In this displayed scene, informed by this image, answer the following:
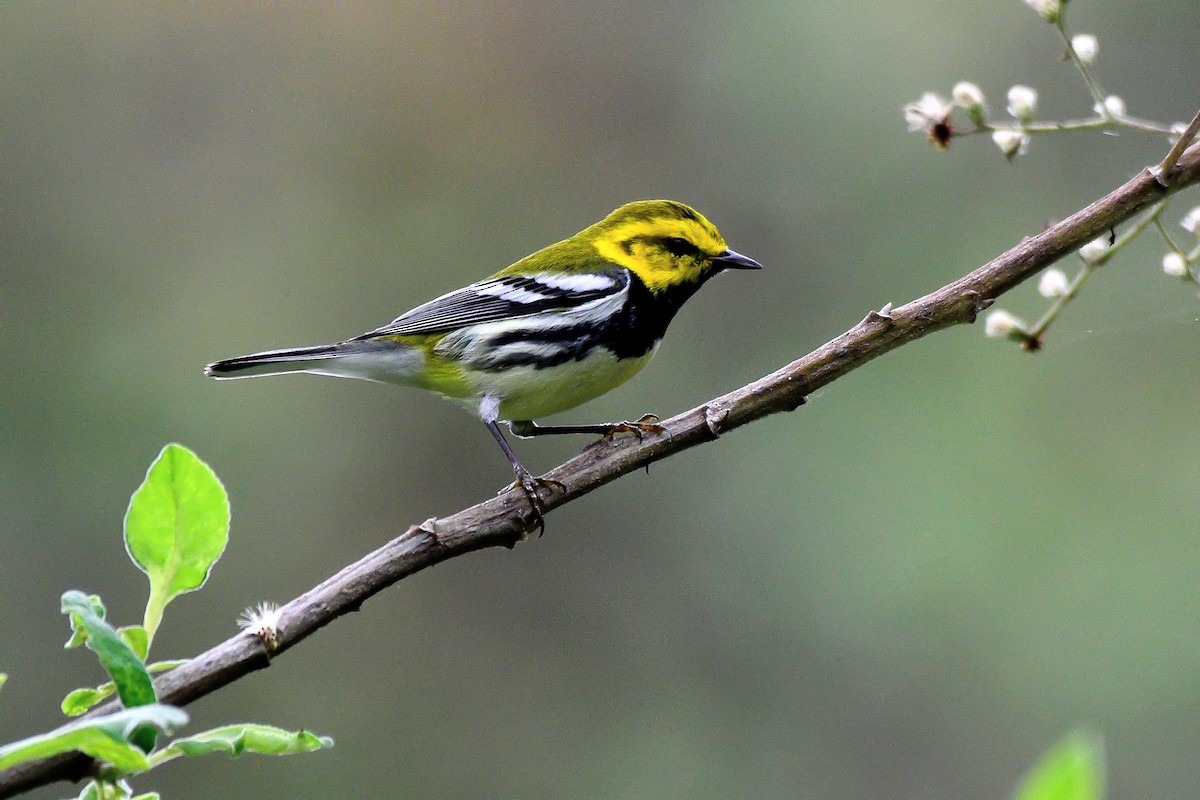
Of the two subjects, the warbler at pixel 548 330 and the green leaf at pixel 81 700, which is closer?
the green leaf at pixel 81 700

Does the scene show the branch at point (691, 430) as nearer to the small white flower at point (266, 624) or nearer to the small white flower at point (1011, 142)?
the small white flower at point (266, 624)

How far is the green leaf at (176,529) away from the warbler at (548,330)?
1782mm

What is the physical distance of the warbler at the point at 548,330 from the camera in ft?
10.6

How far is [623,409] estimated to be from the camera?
6332 millimetres

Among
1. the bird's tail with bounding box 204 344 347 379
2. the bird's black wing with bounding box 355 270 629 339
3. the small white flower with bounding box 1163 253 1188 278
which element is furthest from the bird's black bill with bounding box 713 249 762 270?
the small white flower with bounding box 1163 253 1188 278

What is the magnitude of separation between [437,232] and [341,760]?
3.23 m

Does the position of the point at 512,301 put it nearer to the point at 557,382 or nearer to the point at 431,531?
the point at 557,382

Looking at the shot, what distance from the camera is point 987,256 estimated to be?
6.41m

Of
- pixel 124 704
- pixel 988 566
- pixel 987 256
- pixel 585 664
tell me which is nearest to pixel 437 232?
pixel 585 664

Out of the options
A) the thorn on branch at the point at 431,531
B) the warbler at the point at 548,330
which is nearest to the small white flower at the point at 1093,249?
the thorn on branch at the point at 431,531

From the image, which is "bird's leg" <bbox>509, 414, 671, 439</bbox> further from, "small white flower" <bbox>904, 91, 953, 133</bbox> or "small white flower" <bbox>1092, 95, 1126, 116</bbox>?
"small white flower" <bbox>1092, 95, 1126, 116</bbox>

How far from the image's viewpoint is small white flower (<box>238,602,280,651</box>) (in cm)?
119

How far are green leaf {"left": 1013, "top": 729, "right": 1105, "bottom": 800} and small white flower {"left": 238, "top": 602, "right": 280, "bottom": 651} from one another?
83 cm

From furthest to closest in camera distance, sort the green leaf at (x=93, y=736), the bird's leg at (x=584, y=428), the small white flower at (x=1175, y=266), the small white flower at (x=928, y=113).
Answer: the bird's leg at (x=584, y=428), the small white flower at (x=928, y=113), the small white flower at (x=1175, y=266), the green leaf at (x=93, y=736)
